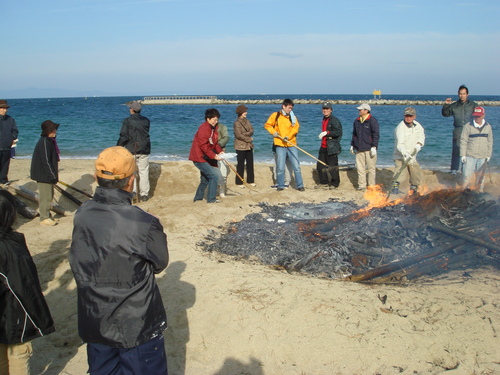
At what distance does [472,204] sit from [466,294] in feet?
8.38

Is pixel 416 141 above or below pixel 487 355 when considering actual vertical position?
above

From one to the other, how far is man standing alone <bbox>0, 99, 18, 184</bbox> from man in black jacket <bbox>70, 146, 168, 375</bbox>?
7521 millimetres

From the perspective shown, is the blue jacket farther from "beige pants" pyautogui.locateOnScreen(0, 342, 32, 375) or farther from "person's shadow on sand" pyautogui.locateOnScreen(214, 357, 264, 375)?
"beige pants" pyautogui.locateOnScreen(0, 342, 32, 375)

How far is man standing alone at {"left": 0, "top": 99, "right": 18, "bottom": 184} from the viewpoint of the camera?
9000 mm

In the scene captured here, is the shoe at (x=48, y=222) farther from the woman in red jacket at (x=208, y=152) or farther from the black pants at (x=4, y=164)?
the woman in red jacket at (x=208, y=152)

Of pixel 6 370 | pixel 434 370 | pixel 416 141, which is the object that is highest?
pixel 416 141

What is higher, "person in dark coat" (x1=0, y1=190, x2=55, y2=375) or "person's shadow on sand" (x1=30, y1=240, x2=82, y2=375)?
"person in dark coat" (x1=0, y1=190, x2=55, y2=375)

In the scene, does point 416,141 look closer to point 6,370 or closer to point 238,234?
point 238,234

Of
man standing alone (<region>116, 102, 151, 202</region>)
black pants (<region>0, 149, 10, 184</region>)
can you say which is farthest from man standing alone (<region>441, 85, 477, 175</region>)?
black pants (<region>0, 149, 10, 184</region>)

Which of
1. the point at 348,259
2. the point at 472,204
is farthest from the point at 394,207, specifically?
the point at 348,259

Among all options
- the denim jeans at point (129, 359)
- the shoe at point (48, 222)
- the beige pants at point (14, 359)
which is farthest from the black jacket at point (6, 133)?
the denim jeans at point (129, 359)

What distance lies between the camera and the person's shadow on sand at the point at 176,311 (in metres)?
4.07

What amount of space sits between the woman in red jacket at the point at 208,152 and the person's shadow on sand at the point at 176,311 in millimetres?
2893

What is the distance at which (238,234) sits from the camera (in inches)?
267
